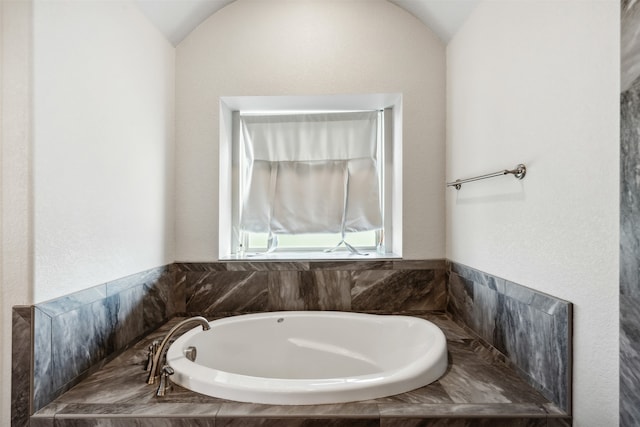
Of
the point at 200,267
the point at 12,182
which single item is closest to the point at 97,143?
the point at 12,182

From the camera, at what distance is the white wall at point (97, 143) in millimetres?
1055

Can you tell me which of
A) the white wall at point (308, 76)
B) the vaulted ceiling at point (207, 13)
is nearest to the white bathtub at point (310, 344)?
the white wall at point (308, 76)

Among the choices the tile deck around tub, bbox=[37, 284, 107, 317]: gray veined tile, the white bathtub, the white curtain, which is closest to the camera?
the tile deck around tub

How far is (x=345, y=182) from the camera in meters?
2.22

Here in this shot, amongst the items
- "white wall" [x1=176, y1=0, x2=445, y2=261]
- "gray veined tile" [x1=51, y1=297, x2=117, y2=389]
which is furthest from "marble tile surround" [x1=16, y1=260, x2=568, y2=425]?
"gray veined tile" [x1=51, y1=297, x2=117, y2=389]

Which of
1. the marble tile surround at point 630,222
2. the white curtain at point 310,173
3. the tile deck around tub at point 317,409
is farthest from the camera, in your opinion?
the white curtain at point 310,173

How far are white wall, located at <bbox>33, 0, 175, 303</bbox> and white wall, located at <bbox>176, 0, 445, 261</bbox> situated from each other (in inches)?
6.9

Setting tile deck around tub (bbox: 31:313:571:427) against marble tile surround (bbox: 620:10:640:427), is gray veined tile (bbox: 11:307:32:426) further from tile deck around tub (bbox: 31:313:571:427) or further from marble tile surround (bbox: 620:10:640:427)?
marble tile surround (bbox: 620:10:640:427)

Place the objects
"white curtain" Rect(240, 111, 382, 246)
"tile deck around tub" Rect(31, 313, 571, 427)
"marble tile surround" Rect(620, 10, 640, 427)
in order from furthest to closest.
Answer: "white curtain" Rect(240, 111, 382, 246)
"tile deck around tub" Rect(31, 313, 571, 427)
"marble tile surround" Rect(620, 10, 640, 427)

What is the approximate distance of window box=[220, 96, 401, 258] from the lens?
86.9 inches

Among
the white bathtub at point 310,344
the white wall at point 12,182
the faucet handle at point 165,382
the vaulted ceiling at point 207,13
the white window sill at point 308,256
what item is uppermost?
the vaulted ceiling at point 207,13

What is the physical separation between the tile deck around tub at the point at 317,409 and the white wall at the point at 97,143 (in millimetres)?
382

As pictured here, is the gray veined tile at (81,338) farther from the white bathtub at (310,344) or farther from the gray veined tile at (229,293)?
the gray veined tile at (229,293)

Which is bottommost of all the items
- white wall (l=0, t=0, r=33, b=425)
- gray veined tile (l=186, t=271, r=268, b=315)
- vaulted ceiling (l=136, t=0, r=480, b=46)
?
gray veined tile (l=186, t=271, r=268, b=315)
